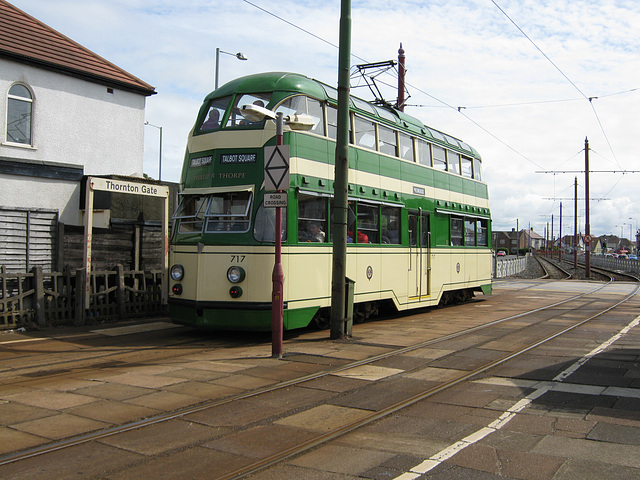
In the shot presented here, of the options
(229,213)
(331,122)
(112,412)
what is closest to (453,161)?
(331,122)

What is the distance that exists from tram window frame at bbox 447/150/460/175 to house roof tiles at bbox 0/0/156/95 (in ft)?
29.0

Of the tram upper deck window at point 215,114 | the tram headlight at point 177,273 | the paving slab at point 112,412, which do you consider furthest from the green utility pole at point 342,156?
the paving slab at point 112,412

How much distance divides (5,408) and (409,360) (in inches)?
210

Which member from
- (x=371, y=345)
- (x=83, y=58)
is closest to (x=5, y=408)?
(x=371, y=345)

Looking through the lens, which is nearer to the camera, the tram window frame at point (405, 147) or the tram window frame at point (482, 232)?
the tram window frame at point (405, 147)

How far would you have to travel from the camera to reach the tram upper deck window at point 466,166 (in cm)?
1770

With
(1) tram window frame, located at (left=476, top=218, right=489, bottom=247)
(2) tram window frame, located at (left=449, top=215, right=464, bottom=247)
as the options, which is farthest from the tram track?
(1) tram window frame, located at (left=476, top=218, right=489, bottom=247)

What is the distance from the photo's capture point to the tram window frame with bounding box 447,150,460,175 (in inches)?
661

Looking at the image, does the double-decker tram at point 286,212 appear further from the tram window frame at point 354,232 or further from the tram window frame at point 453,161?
the tram window frame at point 453,161

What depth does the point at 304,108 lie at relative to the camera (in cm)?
1095

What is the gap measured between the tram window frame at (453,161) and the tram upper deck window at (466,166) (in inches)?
12.0

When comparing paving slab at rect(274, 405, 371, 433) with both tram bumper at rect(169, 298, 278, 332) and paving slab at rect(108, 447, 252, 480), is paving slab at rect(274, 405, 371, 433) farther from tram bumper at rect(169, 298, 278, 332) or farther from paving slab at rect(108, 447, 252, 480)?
tram bumper at rect(169, 298, 278, 332)

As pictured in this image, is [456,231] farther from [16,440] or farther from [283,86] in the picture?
[16,440]

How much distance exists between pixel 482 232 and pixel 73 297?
1235 cm
